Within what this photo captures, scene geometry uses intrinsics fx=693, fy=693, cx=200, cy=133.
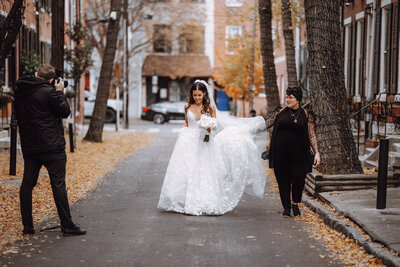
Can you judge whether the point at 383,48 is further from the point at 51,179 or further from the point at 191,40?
the point at 191,40

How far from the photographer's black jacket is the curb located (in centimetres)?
352

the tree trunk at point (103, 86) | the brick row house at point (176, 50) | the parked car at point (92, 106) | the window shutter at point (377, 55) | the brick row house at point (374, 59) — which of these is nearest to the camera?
the brick row house at point (374, 59)

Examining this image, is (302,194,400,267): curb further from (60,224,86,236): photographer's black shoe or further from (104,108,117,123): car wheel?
(104,108,117,123): car wheel

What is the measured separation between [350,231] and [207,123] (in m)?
2.94

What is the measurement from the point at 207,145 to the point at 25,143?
3164 mm

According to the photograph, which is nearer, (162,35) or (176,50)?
(162,35)

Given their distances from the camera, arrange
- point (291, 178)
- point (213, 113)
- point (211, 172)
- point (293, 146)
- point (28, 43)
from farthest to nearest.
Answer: point (28, 43), point (213, 113), point (211, 172), point (291, 178), point (293, 146)

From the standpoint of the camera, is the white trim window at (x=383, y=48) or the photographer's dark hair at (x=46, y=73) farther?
the white trim window at (x=383, y=48)

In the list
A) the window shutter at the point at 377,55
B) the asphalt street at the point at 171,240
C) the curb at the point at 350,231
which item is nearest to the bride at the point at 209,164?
the asphalt street at the point at 171,240

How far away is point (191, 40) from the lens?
53.0 metres

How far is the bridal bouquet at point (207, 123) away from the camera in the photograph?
1014 cm

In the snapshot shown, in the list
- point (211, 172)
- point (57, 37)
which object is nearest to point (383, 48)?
point (57, 37)

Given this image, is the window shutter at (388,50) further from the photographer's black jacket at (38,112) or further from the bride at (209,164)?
the photographer's black jacket at (38,112)

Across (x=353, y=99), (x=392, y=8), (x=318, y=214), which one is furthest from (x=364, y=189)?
(x=353, y=99)
